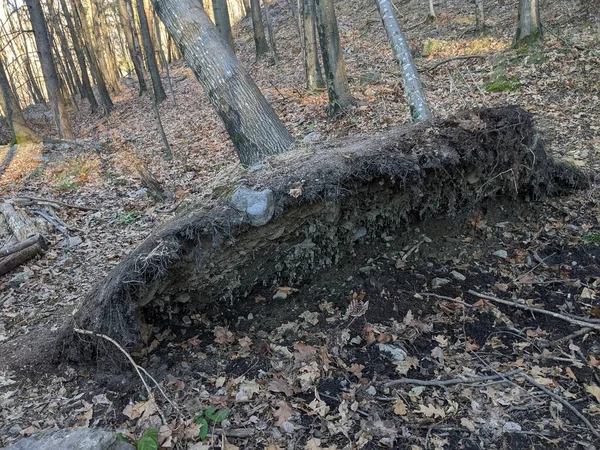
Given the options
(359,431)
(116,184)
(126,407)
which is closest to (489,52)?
(116,184)

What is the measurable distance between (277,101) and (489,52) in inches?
232

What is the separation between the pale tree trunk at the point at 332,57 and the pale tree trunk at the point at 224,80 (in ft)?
11.6

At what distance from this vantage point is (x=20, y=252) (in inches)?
237

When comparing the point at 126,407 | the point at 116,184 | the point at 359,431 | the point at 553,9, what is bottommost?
the point at 359,431

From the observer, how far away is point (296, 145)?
19.3 ft

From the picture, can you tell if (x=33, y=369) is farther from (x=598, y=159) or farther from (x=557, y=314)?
(x=598, y=159)

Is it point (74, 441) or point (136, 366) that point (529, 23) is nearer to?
point (136, 366)

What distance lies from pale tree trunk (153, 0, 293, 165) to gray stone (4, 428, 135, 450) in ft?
12.9

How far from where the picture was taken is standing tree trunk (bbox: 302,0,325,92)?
1077cm

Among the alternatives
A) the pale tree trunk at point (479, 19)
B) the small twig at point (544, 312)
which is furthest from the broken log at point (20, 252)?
the pale tree trunk at point (479, 19)

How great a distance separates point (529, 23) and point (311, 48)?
17.6 feet

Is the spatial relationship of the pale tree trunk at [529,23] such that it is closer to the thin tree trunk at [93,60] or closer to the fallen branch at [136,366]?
the fallen branch at [136,366]

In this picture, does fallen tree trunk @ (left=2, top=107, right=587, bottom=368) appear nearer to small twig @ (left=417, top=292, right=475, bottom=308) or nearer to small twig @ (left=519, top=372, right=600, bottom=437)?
small twig @ (left=417, top=292, right=475, bottom=308)

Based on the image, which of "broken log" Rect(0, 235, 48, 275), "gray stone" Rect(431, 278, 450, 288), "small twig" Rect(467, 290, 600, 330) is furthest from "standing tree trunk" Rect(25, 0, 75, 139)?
"small twig" Rect(467, 290, 600, 330)
